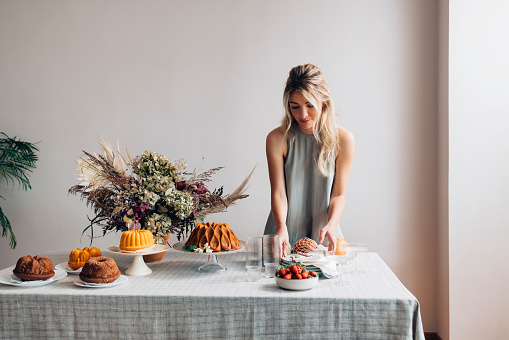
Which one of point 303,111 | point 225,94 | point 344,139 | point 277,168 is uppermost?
point 225,94

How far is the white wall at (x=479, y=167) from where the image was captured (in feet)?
9.48

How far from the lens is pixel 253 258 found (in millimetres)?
1709

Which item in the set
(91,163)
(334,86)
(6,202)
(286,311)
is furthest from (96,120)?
(286,311)

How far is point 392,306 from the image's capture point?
1.46m

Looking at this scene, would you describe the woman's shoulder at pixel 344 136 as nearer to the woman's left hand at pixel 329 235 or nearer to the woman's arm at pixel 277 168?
the woman's arm at pixel 277 168

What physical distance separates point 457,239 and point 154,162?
2.10m

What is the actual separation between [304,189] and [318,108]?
428 millimetres

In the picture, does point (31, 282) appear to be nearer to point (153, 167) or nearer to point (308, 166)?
point (153, 167)

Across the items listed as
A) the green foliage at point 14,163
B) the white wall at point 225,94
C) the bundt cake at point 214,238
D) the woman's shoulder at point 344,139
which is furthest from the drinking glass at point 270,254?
the green foliage at point 14,163

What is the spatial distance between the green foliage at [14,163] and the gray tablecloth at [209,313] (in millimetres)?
2020

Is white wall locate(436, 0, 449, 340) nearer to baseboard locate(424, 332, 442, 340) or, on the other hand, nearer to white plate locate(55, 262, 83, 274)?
baseboard locate(424, 332, 442, 340)

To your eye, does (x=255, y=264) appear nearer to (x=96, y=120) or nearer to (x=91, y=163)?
(x=91, y=163)

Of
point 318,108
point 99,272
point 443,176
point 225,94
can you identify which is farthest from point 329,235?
point 225,94

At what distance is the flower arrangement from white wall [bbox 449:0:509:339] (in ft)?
5.68
